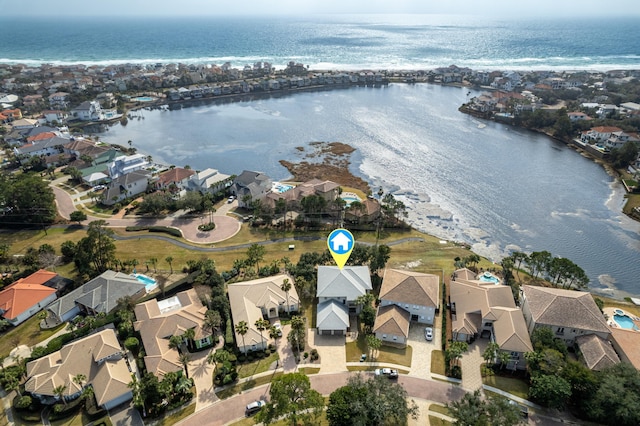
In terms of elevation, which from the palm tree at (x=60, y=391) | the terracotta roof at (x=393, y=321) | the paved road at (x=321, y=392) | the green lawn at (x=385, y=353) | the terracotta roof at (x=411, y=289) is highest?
the terracotta roof at (x=411, y=289)

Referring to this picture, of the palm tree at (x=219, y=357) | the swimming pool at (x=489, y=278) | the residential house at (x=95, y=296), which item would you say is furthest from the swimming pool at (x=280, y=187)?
the palm tree at (x=219, y=357)

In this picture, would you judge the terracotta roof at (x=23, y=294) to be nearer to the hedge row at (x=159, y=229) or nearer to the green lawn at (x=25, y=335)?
the green lawn at (x=25, y=335)

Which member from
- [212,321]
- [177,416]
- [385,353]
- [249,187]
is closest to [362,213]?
[249,187]

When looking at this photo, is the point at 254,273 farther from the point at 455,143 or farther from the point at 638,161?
the point at 638,161

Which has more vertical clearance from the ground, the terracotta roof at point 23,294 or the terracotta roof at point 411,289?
the terracotta roof at point 411,289

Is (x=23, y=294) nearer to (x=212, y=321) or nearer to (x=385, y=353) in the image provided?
(x=212, y=321)

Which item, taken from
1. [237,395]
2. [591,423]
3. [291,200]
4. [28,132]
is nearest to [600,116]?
[291,200]
